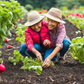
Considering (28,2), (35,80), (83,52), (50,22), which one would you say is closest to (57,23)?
(50,22)

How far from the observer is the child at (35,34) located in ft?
8.32

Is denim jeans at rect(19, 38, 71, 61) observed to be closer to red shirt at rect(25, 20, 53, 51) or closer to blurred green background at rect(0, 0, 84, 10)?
red shirt at rect(25, 20, 53, 51)

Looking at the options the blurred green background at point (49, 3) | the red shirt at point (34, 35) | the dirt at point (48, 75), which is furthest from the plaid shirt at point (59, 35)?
the blurred green background at point (49, 3)

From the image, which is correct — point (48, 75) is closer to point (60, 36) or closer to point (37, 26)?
point (60, 36)

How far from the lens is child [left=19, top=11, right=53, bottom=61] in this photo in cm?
254

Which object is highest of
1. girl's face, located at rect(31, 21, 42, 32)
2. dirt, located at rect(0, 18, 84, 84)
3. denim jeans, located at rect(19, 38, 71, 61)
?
girl's face, located at rect(31, 21, 42, 32)

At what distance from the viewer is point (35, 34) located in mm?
2662

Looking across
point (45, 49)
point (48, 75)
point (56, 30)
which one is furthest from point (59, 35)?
point (48, 75)

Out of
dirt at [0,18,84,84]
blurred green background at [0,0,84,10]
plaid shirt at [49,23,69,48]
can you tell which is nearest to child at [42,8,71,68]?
plaid shirt at [49,23,69,48]

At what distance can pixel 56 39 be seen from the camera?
9.12ft

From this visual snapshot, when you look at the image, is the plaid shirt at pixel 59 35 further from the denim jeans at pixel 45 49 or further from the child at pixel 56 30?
the denim jeans at pixel 45 49

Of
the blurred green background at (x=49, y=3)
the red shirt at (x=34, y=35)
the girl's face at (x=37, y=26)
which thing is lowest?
the blurred green background at (x=49, y=3)

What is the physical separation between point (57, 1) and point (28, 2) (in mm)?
3898

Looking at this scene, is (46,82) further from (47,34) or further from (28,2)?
(28,2)
